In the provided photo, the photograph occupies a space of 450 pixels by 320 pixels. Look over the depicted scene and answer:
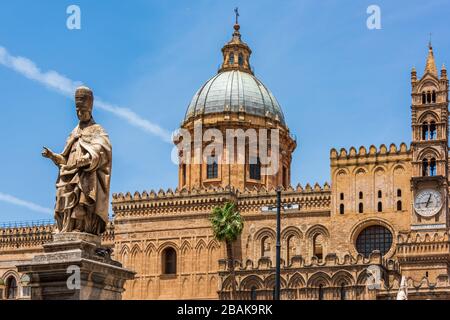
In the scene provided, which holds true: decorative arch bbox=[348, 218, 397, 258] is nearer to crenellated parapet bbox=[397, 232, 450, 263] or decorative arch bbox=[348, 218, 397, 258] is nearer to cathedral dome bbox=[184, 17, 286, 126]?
crenellated parapet bbox=[397, 232, 450, 263]

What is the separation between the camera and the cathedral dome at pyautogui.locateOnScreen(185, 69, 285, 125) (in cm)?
8412

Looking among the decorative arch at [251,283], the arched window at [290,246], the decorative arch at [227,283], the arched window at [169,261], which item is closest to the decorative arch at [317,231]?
the arched window at [290,246]

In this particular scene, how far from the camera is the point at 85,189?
46.9 ft

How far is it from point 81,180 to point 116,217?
64.3m

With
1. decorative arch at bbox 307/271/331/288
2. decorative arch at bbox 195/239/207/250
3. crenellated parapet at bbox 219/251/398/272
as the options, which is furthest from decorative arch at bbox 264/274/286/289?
decorative arch at bbox 195/239/207/250

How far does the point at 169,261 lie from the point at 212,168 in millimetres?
10737

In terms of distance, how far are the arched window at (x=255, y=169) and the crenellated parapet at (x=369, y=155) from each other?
1116 cm

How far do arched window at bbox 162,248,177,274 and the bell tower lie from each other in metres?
19.4

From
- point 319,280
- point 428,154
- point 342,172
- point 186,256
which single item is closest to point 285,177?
point 342,172

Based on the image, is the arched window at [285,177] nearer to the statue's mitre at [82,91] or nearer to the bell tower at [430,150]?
the bell tower at [430,150]

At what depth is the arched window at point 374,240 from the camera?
71062 mm
